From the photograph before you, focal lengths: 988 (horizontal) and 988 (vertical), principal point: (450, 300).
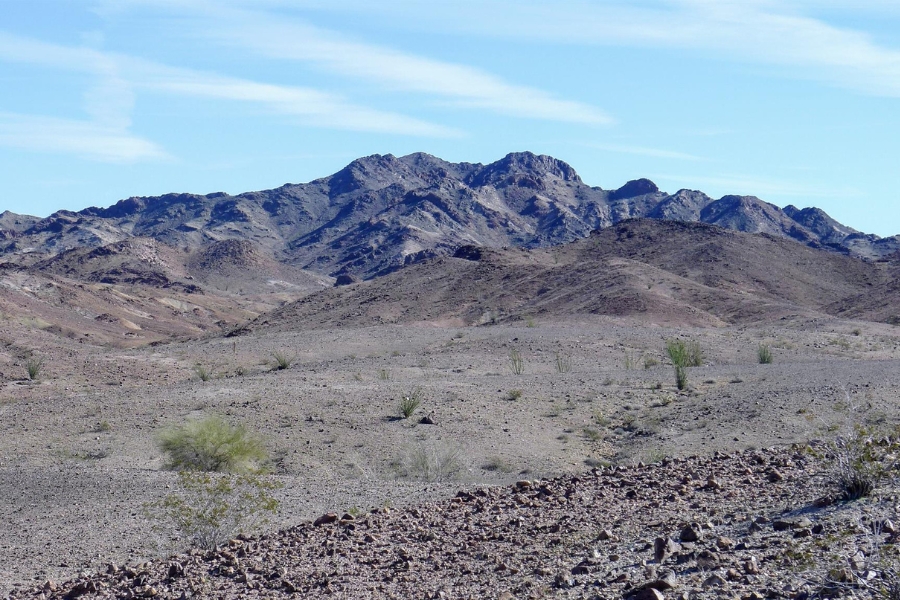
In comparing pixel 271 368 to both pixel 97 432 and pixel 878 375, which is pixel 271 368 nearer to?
pixel 97 432

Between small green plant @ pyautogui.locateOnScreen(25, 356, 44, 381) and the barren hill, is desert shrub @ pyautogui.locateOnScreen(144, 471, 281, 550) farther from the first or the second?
the barren hill

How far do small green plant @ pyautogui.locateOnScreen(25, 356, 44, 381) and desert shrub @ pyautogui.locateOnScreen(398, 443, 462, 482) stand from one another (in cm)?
1969

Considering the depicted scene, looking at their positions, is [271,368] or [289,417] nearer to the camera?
[289,417]

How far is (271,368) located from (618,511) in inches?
1144

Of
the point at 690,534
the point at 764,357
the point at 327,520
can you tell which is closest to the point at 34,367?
the point at 764,357

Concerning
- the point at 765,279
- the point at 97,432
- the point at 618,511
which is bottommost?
the point at 97,432

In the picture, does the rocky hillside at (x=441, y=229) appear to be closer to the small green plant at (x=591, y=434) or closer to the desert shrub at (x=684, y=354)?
the desert shrub at (x=684, y=354)

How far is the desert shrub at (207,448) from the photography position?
58.2 feet

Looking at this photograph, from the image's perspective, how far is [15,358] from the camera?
39125mm

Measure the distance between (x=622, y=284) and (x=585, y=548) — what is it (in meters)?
57.3

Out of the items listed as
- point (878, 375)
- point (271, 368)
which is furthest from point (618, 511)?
point (271, 368)

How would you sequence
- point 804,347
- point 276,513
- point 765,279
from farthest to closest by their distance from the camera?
point 765,279, point 804,347, point 276,513

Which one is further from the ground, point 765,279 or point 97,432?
point 765,279

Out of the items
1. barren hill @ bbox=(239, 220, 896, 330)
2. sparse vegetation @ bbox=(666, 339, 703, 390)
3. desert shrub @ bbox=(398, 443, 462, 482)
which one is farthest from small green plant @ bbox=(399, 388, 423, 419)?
barren hill @ bbox=(239, 220, 896, 330)
